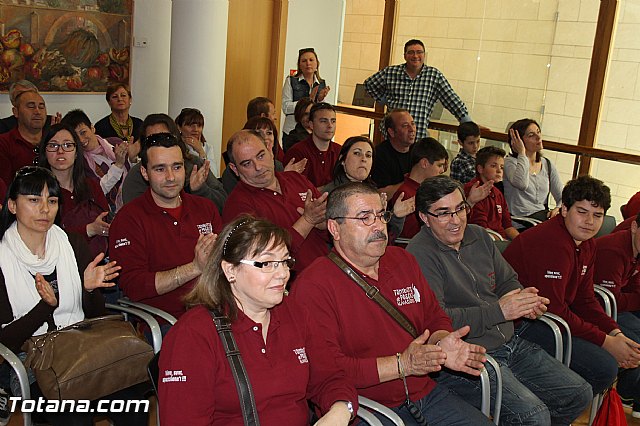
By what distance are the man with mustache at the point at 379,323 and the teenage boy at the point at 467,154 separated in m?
3.18

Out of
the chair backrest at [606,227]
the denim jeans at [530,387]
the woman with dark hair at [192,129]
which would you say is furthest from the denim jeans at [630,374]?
the woman with dark hair at [192,129]

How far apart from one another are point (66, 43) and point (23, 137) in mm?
2240

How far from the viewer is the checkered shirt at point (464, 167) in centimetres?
584

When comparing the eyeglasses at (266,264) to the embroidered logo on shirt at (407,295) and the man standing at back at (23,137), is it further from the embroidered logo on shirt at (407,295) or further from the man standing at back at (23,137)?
the man standing at back at (23,137)

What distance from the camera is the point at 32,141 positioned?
4.91m

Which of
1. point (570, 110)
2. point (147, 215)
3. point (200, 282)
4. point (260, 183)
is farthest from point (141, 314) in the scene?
point (570, 110)

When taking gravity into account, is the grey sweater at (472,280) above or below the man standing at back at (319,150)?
below

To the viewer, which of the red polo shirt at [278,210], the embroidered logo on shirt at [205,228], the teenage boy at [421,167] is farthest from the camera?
the teenage boy at [421,167]

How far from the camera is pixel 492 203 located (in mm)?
4848

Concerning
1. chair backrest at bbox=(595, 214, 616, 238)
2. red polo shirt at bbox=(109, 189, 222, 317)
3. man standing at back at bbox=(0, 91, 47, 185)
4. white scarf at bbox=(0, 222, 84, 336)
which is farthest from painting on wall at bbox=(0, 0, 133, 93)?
chair backrest at bbox=(595, 214, 616, 238)

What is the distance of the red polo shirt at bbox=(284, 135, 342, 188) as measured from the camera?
543 centimetres

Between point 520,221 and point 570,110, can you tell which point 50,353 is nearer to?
point 520,221

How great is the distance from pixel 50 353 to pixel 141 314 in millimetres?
593

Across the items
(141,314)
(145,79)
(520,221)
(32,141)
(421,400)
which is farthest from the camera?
(145,79)
